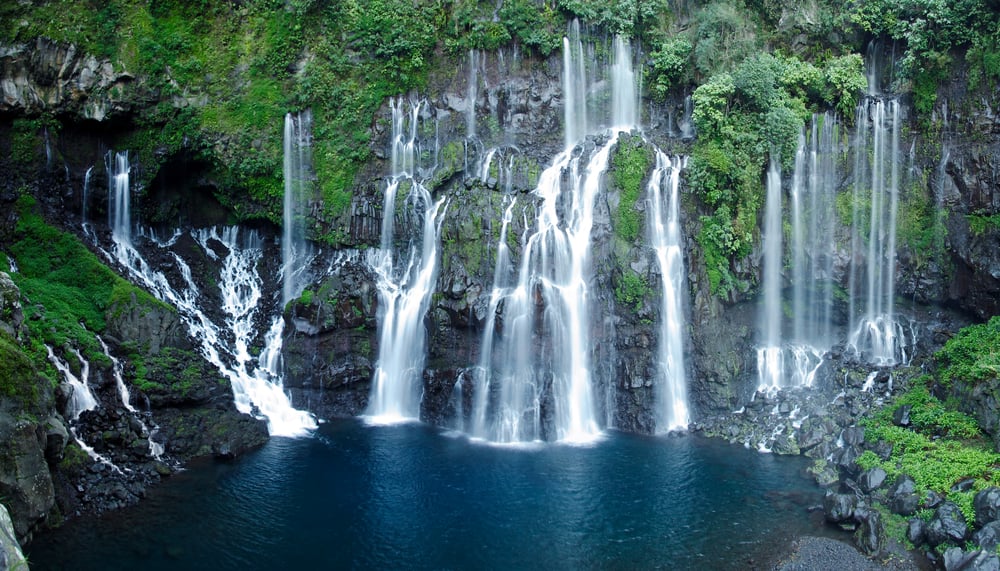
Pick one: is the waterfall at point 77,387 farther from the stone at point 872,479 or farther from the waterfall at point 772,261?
the waterfall at point 772,261

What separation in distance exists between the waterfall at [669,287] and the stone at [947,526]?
33.1 feet

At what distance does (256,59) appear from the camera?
106 feet

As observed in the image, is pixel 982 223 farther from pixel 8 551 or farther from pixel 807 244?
pixel 8 551

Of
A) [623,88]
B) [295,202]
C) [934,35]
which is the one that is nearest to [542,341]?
[295,202]

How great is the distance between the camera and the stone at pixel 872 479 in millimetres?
19453

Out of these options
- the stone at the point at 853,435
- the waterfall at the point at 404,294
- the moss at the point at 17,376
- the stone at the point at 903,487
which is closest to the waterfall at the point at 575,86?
the waterfall at the point at 404,294

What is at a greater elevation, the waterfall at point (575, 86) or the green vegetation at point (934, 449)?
the waterfall at point (575, 86)

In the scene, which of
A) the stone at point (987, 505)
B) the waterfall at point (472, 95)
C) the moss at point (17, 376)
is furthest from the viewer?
the waterfall at point (472, 95)

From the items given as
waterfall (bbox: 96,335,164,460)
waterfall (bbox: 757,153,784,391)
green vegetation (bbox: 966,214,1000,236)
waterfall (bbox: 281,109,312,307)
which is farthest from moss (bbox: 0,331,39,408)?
green vegetation (bbox: 966,214,1000,236)

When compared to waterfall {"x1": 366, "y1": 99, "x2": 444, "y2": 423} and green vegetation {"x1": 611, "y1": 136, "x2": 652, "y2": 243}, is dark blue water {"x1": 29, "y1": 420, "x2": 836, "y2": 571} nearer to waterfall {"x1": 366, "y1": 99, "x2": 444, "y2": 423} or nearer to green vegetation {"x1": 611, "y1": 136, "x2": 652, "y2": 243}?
waterfall {"x1": 366, "y1": 99, "x2": 444, "y2": 423}

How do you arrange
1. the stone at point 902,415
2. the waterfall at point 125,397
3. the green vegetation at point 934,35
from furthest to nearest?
the green vegetation at point 934,35 < the stone at point 902,415 < the waterfall at point 125,397

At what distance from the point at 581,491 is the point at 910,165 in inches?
777

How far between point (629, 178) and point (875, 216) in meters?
10.3

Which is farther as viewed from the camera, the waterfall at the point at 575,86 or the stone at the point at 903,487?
the waterfall at the point at 575,86
